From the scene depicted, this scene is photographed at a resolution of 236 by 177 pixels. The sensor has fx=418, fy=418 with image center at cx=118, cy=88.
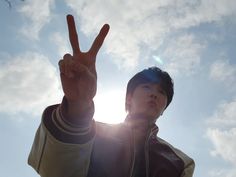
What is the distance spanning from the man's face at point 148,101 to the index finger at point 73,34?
1.84 m

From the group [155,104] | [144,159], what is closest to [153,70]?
[155,104]

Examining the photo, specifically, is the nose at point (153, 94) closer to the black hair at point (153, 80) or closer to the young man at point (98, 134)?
the young man at point (98, 134)

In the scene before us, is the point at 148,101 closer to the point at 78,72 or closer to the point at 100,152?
the point at 100,152

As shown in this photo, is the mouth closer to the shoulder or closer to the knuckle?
the shoulder

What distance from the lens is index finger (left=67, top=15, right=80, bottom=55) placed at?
152 inches

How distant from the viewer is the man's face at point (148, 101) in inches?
214

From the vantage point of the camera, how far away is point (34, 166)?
412 cm

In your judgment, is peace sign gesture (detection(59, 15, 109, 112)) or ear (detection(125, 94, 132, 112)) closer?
peace sign gesture (detection(59, 15, 109, 112))

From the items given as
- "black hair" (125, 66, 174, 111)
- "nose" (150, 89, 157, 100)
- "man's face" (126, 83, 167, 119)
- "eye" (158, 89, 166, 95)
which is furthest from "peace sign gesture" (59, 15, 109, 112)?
"black hair" (125, 66, 174, 111)

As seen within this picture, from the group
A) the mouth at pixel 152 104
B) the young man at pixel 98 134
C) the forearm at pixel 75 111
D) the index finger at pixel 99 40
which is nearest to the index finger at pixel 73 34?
the young man at pixel 98 134

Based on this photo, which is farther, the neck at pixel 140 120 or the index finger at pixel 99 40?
the neck at pixel 140 120

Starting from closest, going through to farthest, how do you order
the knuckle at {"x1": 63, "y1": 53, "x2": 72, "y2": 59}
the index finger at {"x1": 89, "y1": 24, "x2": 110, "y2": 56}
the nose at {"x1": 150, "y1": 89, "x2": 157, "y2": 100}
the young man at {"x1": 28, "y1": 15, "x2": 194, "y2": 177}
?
the knuckle at {"x1": 63, "y1": 53, "x2": 72, "y2": 59}, the young man at {"x1": 28, "y1": 15, "x2": 194, "y2": 177}, the index finger at {"x1": 89, "y1": 24, "x2": 110, "y2": 56}, the nose at {"x1": 150, "y1": 89, "x2": 157, "y2": 100}

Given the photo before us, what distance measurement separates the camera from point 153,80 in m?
5.99

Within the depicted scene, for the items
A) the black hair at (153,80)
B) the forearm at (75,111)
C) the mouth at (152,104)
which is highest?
the black hair at (153,80)
